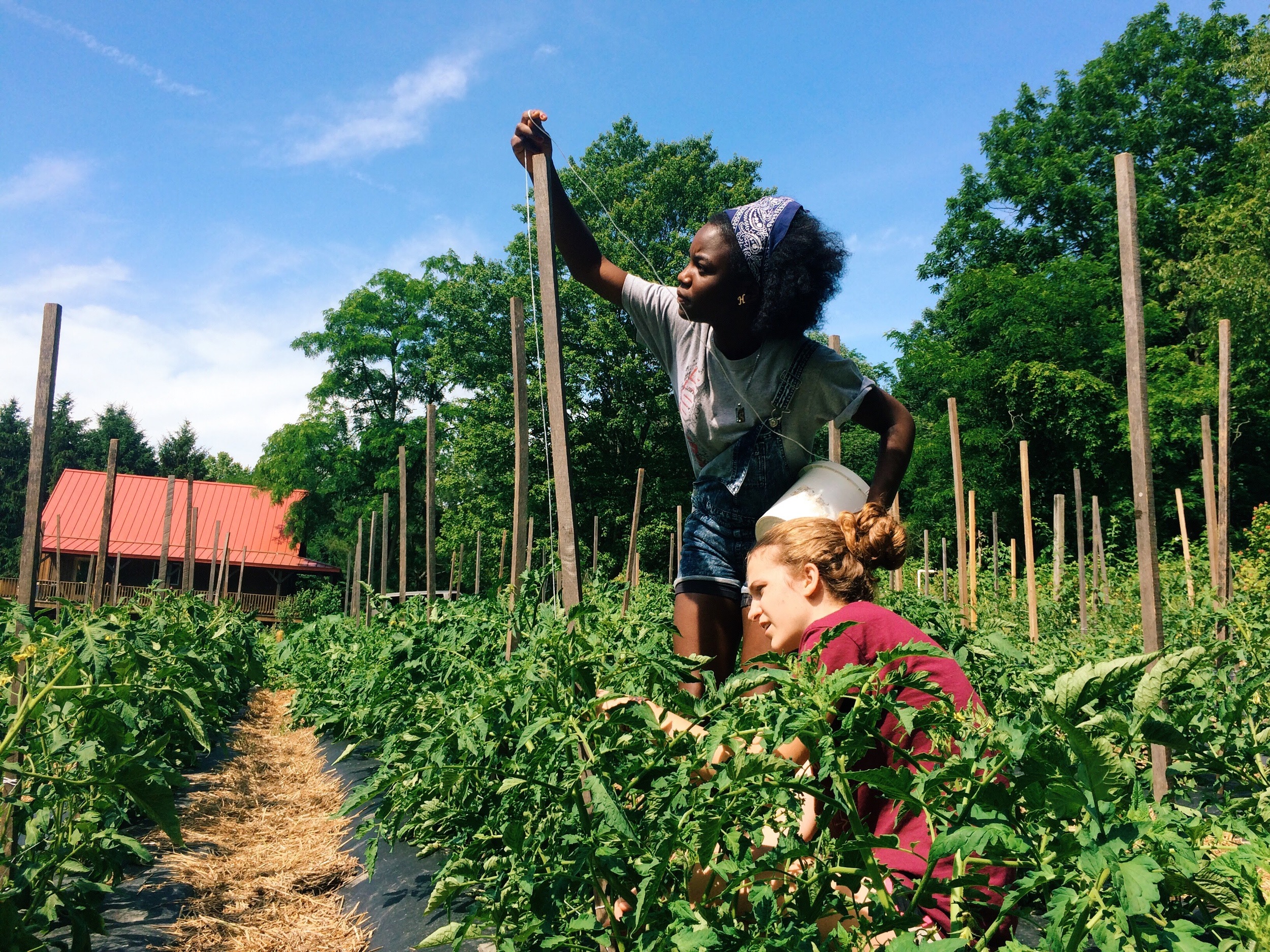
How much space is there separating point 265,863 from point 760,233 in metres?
3.53

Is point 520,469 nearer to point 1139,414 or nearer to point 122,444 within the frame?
point 1139,414

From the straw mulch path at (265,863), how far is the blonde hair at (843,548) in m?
2.01

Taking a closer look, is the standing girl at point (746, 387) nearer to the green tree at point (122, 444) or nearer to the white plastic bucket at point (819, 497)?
the white plastic bucket at point (819, 497)

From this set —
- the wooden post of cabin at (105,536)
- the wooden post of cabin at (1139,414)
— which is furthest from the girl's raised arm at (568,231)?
the wooden post of cabin at (105,536)

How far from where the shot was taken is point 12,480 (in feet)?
196

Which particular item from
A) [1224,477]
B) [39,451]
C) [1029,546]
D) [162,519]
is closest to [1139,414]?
[39,451]

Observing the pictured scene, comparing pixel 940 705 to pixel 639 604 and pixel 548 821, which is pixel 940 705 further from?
pixel 639 604

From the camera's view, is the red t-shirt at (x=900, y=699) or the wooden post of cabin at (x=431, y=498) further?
the wooden post of cabin at (x=431, y=498)

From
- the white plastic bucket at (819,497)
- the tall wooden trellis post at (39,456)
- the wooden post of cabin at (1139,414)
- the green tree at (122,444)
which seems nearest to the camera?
the white plastic bucket at (819,497)

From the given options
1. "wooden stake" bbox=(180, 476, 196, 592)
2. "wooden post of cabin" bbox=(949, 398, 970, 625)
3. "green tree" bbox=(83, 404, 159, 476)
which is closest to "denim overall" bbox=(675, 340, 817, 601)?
"wooden post of cabin" bbox=(949, 398, 970, 625)

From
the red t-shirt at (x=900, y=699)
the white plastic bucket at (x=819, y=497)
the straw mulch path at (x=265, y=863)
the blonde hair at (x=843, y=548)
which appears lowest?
the straw mulch path at (x=265, y=863)

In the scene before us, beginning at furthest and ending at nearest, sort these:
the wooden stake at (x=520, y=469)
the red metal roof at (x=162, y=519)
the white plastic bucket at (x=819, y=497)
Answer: the red metal roof at (x=162, y=519) < the wooden stake at (x=520, y=469) < the white plastic bucket at (x=819, y=497)

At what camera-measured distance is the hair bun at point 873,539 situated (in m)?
2.02

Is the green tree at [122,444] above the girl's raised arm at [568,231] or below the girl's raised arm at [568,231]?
above
